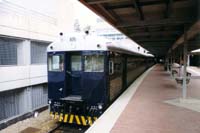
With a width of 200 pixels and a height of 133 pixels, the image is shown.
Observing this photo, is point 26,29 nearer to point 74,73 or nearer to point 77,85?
point 74,73

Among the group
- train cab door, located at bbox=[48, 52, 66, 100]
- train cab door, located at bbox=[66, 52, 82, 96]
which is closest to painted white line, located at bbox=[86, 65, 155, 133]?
train cab door, located at bbox=[66, 52, 82, 96]

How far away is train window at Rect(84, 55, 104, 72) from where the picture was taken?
5.99m

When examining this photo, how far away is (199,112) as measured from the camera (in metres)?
5.01

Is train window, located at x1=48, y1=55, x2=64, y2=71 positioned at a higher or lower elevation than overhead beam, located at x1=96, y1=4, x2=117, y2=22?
lower

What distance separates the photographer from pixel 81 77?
20.9ft

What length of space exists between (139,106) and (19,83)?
7480 millimetres

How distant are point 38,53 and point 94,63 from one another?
753 centimetres

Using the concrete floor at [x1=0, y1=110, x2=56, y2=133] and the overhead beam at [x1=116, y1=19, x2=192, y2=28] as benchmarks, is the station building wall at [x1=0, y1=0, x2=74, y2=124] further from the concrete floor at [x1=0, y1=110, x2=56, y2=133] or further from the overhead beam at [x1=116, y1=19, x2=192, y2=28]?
the overhead beam at [x1=116, y1=19, x2=192, y2=28]

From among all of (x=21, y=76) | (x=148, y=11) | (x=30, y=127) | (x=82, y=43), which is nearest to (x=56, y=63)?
(x=82, y=43)

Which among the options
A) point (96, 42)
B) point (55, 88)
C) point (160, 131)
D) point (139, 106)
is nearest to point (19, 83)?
point (55, 88)

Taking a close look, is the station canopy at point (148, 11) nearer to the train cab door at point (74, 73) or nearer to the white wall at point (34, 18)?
the train cab door at point (74, 73)

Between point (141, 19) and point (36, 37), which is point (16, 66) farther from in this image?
point (141, 19)

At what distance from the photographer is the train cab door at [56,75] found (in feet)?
21.4

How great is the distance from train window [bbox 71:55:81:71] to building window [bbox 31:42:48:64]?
20.2ft
